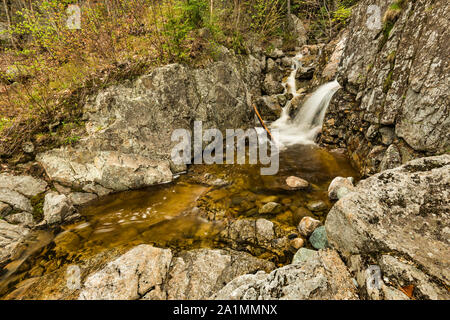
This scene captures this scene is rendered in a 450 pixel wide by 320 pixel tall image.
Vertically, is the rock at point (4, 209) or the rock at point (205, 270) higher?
the rock at point (4, 209)

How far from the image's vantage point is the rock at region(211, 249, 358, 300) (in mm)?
1891

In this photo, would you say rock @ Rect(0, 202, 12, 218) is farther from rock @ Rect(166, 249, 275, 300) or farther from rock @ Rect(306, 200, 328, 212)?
rock @ Rect(306, 200, 328, 212)

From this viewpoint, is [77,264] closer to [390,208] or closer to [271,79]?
[390,208]

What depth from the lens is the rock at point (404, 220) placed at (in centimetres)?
175

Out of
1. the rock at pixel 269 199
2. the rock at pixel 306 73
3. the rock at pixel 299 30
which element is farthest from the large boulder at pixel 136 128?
the rock at pixel 299 30

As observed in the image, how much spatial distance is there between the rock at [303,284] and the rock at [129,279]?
96cm

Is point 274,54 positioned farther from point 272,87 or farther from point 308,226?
point 308,226

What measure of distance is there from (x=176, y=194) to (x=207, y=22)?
804cm

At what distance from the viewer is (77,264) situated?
2.97 meters

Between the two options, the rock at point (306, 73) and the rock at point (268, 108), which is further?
the rock at point (306, 73)

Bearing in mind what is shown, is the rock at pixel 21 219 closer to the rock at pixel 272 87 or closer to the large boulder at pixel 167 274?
the large boulder at pixel 167 274

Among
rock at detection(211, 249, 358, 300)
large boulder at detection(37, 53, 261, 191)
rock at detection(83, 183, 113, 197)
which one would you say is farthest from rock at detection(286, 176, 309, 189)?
rock at detection(83, 183, 113, 197)

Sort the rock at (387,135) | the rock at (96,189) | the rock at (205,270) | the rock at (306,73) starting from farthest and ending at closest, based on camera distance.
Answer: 1. the rock at (306,73)
2. the rock at (96,189)
3. the rock at (387,135)
4. the rock at (205,270)
